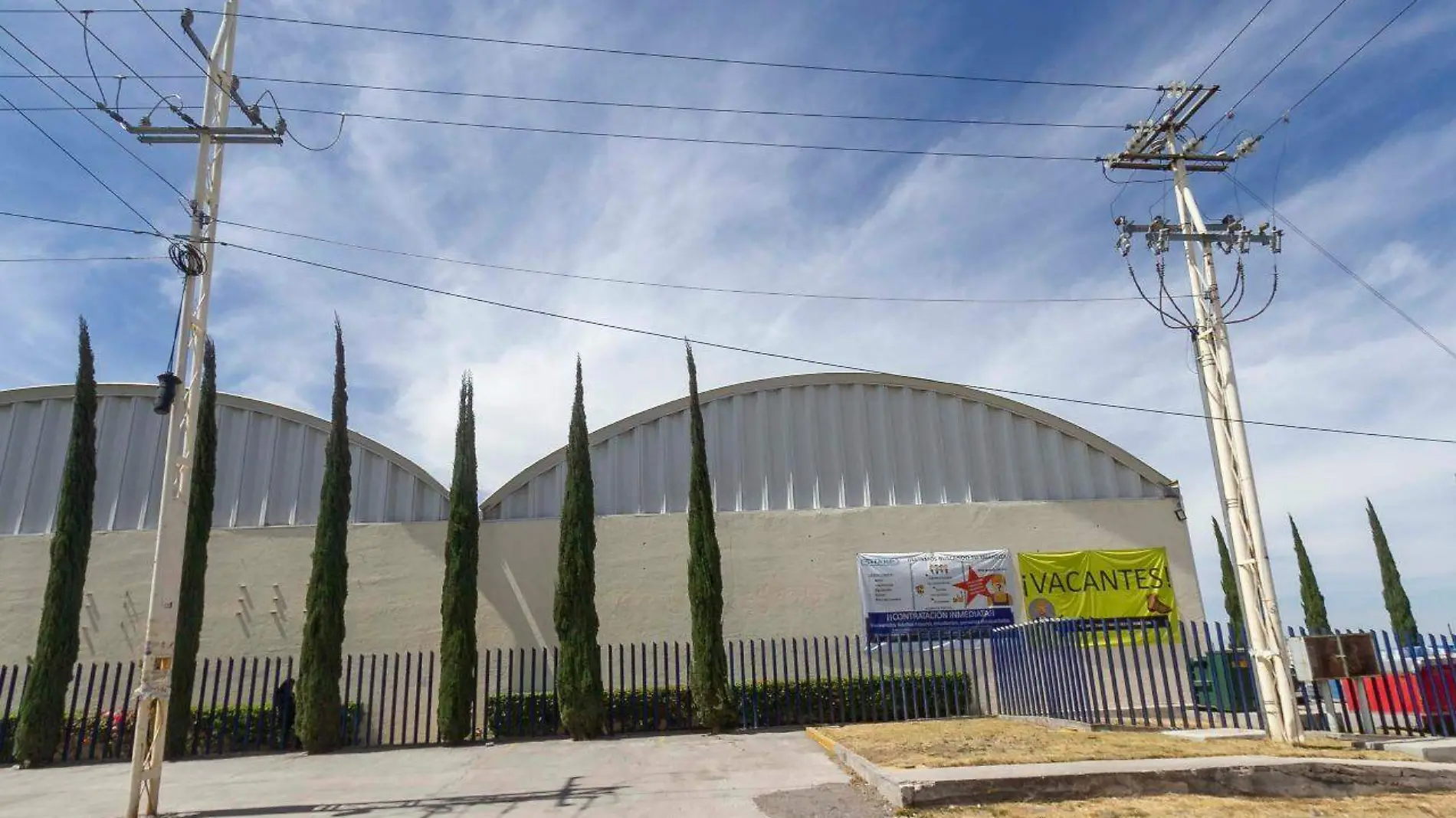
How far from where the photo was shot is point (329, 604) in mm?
15375

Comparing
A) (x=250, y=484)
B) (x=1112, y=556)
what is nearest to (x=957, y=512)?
(x=1112, y=556)

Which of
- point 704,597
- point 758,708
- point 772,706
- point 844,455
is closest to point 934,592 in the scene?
point 844,455

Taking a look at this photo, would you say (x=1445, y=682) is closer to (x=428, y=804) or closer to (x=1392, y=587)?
(x=428, y=804)

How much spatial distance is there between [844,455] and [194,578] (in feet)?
40.4

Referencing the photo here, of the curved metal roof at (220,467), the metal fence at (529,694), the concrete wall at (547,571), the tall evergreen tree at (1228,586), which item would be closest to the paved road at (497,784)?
the metal fence at (529,694)

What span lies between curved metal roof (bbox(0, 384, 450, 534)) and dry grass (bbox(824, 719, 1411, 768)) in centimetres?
1085

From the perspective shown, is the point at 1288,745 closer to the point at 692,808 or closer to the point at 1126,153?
the point at 692,808

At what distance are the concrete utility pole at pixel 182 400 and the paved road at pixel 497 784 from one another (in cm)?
109

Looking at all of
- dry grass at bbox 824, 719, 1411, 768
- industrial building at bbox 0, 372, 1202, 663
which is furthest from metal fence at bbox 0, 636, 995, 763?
dry grass at bbox 824, 719, 1411, 768

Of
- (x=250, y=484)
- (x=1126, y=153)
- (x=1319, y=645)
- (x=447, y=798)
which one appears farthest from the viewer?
(x=250, y=484)

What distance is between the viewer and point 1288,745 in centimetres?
964

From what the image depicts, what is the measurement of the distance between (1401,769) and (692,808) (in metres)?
6.44

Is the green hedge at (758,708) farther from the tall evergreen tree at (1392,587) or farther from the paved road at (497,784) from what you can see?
the tall evergreen tree at (1392,587)

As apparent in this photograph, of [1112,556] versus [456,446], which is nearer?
[456,446]
